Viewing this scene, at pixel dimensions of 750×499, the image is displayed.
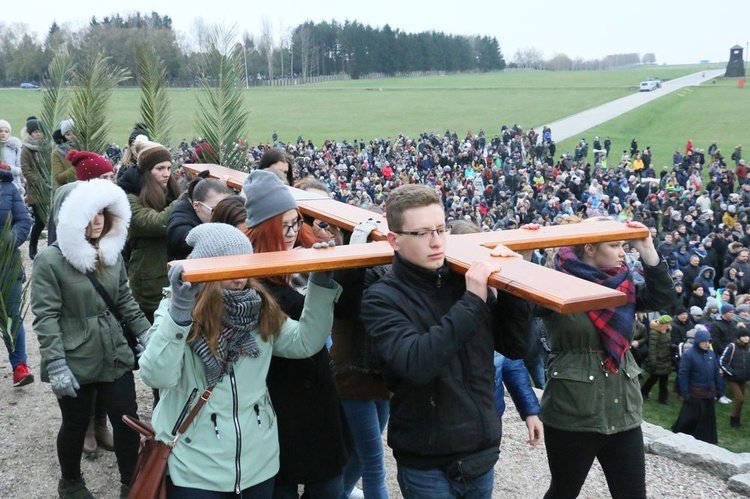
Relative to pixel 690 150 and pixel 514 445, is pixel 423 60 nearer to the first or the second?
pixel 690 150

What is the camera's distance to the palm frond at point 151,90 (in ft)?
26.0

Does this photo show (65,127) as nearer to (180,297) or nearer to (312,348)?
(312,348)

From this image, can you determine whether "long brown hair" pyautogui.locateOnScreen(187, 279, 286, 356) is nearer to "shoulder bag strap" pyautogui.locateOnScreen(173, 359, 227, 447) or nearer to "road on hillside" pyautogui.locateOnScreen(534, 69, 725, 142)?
"shoulder bag strap" pyautogui.locateOnScreen(173, 359, 227, 447)

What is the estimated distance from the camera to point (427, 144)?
132 ft

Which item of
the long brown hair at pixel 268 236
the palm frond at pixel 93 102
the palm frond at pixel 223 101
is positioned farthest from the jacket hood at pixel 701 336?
the long brown hair at pixel 268 236

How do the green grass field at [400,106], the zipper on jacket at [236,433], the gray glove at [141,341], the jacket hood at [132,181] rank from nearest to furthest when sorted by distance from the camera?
the zipper on jacket at [236,433] → the gray glove at [141,341] → the jacket hood at [132,181] → the green grass field at [400,106]

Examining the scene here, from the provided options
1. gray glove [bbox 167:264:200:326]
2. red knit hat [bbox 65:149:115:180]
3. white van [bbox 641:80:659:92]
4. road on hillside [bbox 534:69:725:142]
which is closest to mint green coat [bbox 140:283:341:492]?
gray glove [bbox 167:264:200:326]

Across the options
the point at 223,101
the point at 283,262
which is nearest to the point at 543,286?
the point at 283,262

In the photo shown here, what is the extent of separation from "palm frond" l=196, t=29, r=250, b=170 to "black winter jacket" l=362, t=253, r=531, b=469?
5207 millimetres

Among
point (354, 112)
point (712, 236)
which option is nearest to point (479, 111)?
point (354, 112)

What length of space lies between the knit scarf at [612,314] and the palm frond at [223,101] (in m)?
4.78

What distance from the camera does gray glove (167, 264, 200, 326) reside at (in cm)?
225

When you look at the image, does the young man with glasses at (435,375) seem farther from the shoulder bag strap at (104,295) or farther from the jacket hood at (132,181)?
the jacket hood at (132,181)

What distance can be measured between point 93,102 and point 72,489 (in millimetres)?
4978
